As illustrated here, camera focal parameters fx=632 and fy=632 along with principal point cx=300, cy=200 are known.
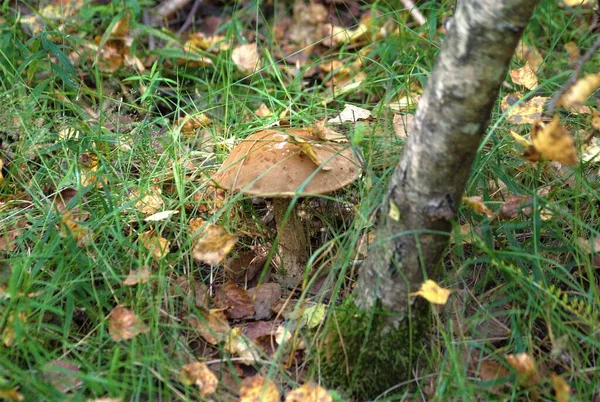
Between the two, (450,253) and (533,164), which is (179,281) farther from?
(533,164)

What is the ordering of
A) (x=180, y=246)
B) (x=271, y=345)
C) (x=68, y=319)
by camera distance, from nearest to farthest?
(x=68, y=319)
(x=271, y=345)
(x=180, y=246)

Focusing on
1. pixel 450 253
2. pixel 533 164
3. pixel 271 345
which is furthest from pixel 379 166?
pixel 271 345

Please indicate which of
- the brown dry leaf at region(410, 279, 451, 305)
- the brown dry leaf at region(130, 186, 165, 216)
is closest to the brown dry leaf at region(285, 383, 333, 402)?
the brown dry leaf at region(410, 279, 451, 305)

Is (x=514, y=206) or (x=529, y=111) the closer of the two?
(x=514, y=206)

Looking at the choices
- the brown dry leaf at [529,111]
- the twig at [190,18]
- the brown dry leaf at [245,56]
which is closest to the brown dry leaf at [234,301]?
the brown dry leaf at [529,111]

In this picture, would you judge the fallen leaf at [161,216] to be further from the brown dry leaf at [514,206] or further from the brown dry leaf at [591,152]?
the brown dry leaf at [591,152]

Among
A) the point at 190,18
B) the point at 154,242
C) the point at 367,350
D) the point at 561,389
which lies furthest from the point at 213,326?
the point at 190,18

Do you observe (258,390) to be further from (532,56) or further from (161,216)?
(532,56)
